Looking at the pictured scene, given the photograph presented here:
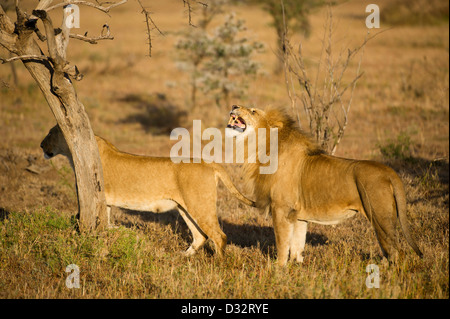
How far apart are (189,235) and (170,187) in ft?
5.84

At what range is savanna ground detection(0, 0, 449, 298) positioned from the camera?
504 cm

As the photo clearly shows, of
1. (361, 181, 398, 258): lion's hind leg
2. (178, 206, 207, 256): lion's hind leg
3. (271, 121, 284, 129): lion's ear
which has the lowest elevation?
(178, 206, 207, 256): lion's hind leg

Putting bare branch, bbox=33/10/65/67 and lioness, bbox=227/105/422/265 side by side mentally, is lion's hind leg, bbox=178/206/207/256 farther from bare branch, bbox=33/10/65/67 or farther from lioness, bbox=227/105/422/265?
bare branch, bbox=33/10/65/67

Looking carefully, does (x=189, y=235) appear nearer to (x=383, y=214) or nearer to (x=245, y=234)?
(x=245, y=234)

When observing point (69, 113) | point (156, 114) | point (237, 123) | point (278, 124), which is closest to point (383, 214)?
point (278, 124)

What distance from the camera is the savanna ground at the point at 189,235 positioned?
5.04m

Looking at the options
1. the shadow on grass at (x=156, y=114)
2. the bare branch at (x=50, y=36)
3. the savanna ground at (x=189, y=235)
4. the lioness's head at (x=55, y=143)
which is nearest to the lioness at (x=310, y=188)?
the savanna ground at (x=189, y=235)

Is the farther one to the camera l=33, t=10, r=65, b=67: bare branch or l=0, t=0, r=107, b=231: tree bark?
l=0, t=0, r=107, b=231: tree bark

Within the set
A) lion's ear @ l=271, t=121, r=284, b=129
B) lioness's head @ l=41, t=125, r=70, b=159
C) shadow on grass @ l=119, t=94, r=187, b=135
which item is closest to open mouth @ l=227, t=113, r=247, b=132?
lion's ear @ l=271, t=121, r=284, b=129

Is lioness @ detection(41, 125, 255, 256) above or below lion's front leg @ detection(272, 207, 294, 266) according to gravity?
above

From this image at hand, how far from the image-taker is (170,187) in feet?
20.5

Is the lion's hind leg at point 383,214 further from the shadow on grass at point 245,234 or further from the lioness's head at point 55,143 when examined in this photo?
the lioness's head at point 55,143

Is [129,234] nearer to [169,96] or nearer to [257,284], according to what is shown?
[257,284]

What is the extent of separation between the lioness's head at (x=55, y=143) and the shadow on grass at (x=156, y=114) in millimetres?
10835
